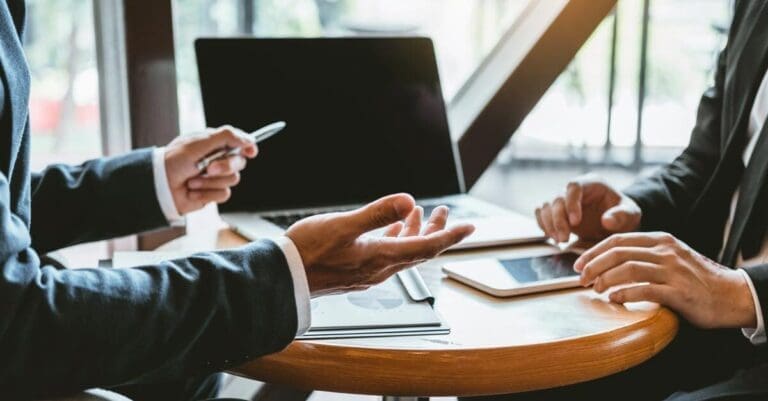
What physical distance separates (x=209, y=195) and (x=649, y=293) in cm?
73

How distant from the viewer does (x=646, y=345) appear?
41.5 inches

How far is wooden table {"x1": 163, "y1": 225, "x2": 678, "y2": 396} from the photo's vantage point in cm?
95

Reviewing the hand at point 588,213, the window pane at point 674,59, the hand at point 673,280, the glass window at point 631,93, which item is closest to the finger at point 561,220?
the hand at point 588,213

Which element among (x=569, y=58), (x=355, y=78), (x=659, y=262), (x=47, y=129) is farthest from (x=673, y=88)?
(x=659, y=262)

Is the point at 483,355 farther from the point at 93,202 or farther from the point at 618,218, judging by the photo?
the point at 93,202

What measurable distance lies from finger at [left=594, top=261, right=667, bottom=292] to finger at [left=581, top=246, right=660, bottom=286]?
1cm

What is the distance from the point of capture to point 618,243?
1.18 metres

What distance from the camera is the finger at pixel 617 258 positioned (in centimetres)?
115

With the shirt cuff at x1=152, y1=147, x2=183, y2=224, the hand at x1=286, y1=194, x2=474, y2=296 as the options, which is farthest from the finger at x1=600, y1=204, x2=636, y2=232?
the shirt cuff at x1=152, y1=147, x2=183, y2=224

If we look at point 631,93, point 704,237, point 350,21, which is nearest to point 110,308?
point 704,237

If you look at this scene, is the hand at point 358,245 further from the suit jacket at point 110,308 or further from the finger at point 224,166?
the finger at point 224,166

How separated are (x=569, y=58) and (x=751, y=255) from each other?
100cm

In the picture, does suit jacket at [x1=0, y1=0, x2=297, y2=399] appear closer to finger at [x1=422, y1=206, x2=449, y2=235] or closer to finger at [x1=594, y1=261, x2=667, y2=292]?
finger at [x1=422, y1=206, x2=449, y2=235]

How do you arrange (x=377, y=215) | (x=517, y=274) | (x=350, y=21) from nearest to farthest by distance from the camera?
(x=377, y=215)
(x=517, y=274)
(x=350, y=21)
